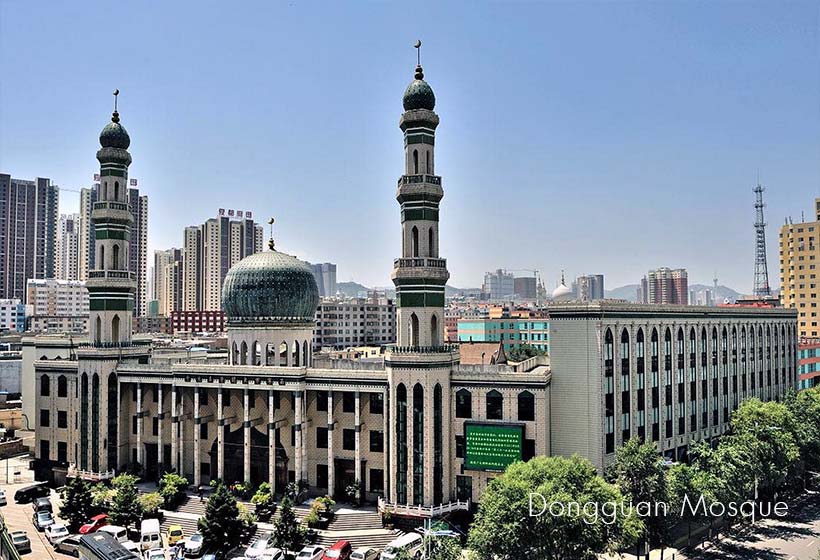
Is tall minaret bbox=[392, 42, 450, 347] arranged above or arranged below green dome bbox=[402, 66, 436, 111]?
below

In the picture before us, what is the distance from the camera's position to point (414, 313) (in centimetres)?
5128

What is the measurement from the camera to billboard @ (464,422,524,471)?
49.2 meters

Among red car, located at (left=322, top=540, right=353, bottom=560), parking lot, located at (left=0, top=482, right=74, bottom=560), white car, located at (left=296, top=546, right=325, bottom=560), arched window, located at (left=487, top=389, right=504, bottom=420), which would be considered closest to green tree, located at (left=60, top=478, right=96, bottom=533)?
parking lot, located at (left=0, top=482, right=74, bottom=560)

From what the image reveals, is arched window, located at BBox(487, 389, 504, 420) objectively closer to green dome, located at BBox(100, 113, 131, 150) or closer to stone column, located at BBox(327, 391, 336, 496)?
stone column, located at BBox(327, 391, 336, 496)

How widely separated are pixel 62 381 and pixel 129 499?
20536 mm

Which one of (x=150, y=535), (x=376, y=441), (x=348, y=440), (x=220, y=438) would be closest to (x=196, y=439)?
(x=220, y=438)

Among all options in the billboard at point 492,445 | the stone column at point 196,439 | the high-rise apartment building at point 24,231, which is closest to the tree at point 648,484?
the billboard at point 492,445

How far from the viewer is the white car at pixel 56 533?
48.5m

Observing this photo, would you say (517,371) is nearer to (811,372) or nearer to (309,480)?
(309,480)

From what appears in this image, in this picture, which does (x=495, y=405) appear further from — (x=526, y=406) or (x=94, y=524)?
(x=94, y=524)

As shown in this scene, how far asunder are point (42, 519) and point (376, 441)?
1033 inches

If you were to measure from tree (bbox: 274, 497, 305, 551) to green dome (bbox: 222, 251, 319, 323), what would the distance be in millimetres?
18316

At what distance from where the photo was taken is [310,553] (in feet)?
145

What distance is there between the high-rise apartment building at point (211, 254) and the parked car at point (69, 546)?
138825 mm
